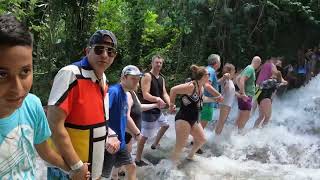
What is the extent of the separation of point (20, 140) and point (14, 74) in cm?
36

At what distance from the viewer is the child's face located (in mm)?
1825

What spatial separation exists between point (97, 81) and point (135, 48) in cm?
1486

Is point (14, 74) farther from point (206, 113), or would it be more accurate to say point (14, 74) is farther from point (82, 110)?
point (206, 113)

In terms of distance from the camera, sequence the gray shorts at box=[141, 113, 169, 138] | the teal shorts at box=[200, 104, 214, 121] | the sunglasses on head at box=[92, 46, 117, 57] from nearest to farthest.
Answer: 1. the sunglasses on head at box=[92, 46, 117, 57]
2. the gray shorts at box=[141, 113, 169, 138]
3. the teal shorts at box=[200, 104, 214, 121]

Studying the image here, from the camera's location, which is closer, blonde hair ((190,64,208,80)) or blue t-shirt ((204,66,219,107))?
blonde hair ((190,64,208,80))

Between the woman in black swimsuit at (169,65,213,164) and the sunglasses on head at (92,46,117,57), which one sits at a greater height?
the sunglasses on head at (92,46,117,57)

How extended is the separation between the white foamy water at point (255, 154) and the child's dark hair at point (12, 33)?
210 inches

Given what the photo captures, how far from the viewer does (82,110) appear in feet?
9.78

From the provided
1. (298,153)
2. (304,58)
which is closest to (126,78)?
(298,153)

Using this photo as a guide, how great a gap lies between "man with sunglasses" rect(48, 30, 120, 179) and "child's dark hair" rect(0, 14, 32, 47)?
1.06 m

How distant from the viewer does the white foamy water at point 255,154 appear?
7246mm

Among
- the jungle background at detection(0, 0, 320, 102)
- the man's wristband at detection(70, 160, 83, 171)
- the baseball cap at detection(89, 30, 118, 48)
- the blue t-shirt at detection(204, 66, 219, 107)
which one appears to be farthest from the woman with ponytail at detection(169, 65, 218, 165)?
the jungle background at detection(0, 0, 320, 102)

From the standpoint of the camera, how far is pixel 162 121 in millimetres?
7672

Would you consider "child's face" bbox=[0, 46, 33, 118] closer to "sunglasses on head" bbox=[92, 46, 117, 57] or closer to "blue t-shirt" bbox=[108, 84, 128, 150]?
"sunglasses on head" bbox=[92, 46, 117, 57]
